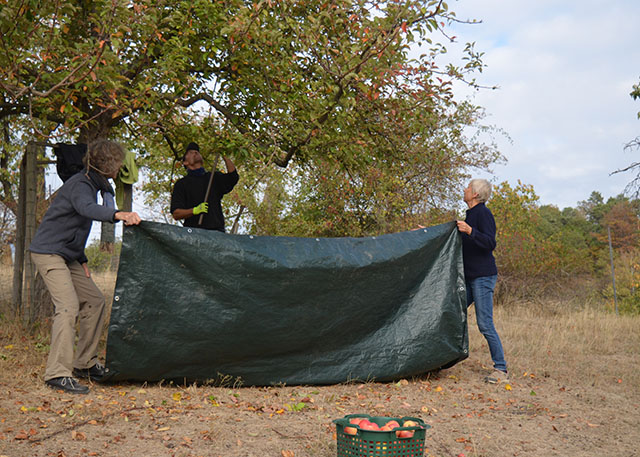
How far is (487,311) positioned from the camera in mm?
4730

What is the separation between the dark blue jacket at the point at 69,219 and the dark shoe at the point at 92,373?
825 mm

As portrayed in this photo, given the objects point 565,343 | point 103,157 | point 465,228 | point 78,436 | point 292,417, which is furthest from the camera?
point 565,343

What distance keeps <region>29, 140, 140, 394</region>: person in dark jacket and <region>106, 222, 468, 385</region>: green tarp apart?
264 millimetres

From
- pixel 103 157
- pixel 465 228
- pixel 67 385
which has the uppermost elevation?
pixel 103 157

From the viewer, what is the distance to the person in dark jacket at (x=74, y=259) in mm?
3873

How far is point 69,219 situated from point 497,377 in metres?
3.54

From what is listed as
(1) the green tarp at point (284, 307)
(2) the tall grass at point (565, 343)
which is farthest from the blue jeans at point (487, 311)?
(2) the tall grass at point (565, 343)

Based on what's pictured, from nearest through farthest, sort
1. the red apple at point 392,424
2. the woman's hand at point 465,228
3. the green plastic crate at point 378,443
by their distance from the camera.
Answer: the green plastic crate at point 378,443 → the red apple at point 392,424 → the woman's hand at point 465,228

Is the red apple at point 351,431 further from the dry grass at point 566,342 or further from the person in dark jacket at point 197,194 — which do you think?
the dry grass at point 566,342

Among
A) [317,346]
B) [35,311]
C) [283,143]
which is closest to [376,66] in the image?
[283,143]

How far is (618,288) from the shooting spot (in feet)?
44.8

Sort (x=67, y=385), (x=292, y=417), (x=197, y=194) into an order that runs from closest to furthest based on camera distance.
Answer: (x=292, y=417) → (x=67, y=385) → (x=197, y=194)

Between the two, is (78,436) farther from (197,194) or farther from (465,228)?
(465,228)

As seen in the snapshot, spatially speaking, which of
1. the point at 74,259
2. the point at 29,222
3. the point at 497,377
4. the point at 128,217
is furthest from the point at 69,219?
the point at 497,377
